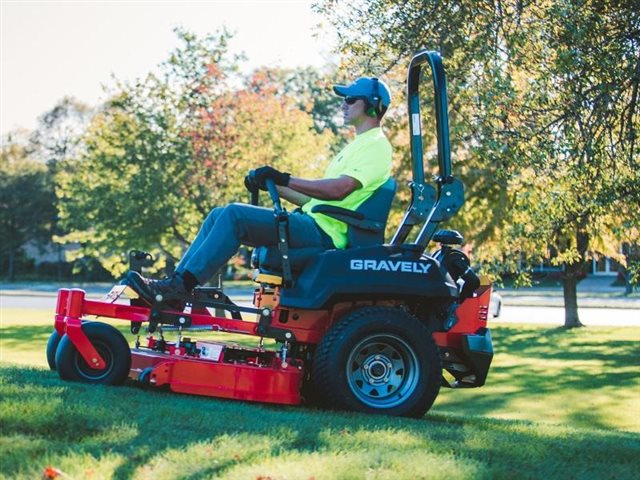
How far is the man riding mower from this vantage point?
22.6 ft

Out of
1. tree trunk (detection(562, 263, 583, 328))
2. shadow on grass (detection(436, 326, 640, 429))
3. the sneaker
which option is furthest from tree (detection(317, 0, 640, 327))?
tree trunk (detection(562, 263, 583, 328))

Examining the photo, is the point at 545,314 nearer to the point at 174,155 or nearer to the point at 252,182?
the point at 174,155

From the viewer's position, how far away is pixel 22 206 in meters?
60.7

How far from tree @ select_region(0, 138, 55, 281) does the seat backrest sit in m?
55.4

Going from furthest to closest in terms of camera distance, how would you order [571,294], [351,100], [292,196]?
[571,294]
[292,196]
[351,100]

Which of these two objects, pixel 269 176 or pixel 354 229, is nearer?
pixel 269 176

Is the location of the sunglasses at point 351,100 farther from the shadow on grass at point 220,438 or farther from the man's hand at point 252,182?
the shadow on grass at point 220,438

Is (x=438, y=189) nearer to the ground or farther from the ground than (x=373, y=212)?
farther from the ground

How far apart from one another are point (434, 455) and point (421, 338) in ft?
5.33

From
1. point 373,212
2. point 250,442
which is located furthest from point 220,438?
point 373,212

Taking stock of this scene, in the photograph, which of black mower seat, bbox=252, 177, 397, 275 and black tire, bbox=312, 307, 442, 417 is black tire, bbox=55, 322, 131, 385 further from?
black tire, bbox=312, 307, 442, 417

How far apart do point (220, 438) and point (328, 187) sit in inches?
88.1

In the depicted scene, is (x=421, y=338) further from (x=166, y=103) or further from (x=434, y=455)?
(x=166, y=103)

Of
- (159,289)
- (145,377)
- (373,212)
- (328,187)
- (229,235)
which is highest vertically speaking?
(328,187)
